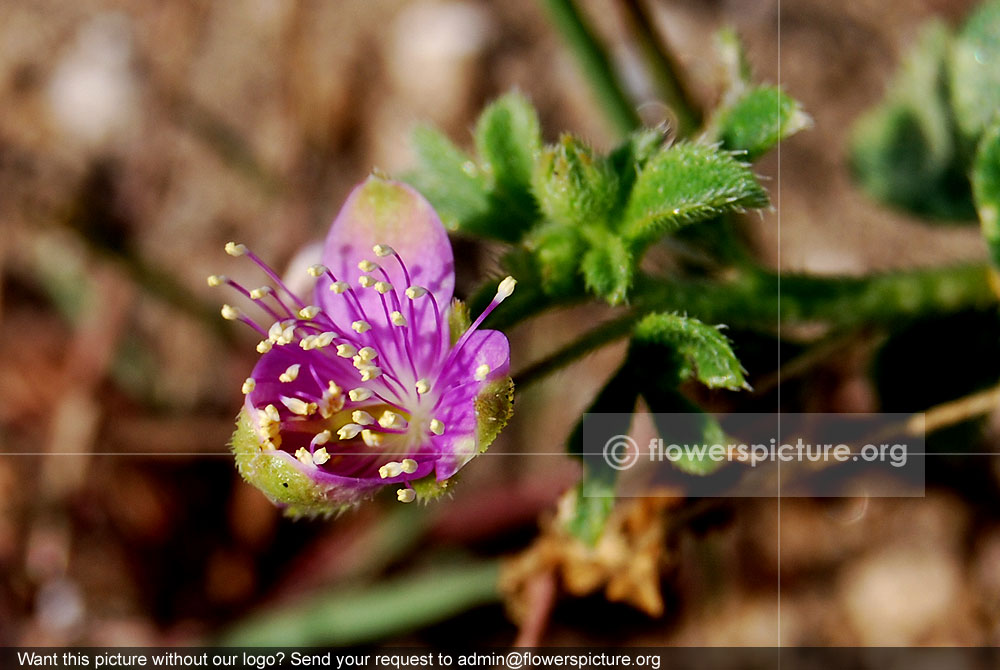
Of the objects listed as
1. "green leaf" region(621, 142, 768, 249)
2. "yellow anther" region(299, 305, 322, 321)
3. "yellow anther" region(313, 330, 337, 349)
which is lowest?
"yellow anther" region(313, 330, 337, 349)

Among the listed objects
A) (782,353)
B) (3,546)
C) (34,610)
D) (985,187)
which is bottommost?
(34,610)

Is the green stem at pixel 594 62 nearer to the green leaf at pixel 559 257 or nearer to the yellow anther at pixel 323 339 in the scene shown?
the green leaf at pixel 559 257

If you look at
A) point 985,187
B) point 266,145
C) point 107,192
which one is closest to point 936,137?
point 985,187

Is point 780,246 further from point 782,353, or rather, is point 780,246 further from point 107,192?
point 107,192

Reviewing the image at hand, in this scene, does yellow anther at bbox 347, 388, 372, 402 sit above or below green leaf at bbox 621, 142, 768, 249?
below

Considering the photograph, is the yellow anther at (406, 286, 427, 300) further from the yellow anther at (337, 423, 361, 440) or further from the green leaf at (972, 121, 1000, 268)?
the green leaf at (972, 121, 1000, 268)

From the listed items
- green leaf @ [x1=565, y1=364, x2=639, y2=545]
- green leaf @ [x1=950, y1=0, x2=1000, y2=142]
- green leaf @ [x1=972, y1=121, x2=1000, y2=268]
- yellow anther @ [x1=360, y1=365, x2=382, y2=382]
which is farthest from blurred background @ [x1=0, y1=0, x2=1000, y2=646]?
yellow anther @ [x1=360, y1=365, x2=382, y2=382]

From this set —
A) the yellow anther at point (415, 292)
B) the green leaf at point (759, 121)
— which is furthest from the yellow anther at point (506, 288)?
the green leaf at point (759, 121)

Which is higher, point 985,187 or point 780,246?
point 780,246
